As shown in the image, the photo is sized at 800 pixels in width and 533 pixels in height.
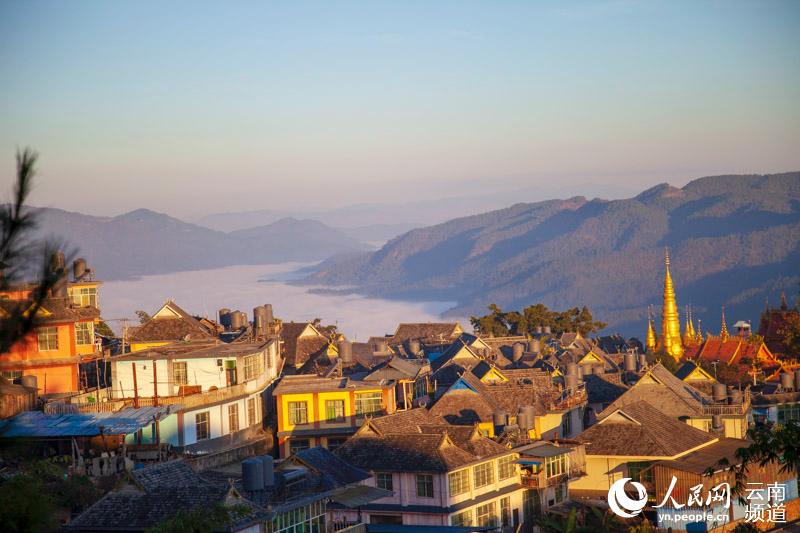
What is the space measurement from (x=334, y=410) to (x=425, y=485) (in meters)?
13.8

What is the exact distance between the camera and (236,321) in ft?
233

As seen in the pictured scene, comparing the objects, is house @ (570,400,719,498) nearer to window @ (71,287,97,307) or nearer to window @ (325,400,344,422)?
window @ (325,400,344,422)

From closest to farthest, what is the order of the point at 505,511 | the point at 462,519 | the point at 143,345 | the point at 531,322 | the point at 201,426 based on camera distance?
the point at 462,519 < the point at 505,511 < the point at 201,426 < the point at 143,345 < the point at 531,322

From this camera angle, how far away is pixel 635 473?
4941 cm

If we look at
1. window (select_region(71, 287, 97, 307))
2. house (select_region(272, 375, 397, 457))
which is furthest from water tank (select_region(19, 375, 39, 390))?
house (select_region(272, 375, 397, 457))

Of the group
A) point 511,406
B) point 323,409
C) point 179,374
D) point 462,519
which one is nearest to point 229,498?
point 462,519

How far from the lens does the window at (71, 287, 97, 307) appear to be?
56562mm

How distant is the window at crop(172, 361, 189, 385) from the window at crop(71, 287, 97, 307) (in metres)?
6.64

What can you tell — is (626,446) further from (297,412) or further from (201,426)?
(201,426)

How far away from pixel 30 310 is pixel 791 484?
38865 mm

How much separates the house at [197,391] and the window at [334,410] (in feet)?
9.07

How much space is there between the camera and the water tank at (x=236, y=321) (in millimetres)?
70338

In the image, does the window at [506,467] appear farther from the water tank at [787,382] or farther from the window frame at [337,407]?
the water tank at [787,382]

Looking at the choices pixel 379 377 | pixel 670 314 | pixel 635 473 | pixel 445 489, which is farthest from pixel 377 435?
pixel 670 314
